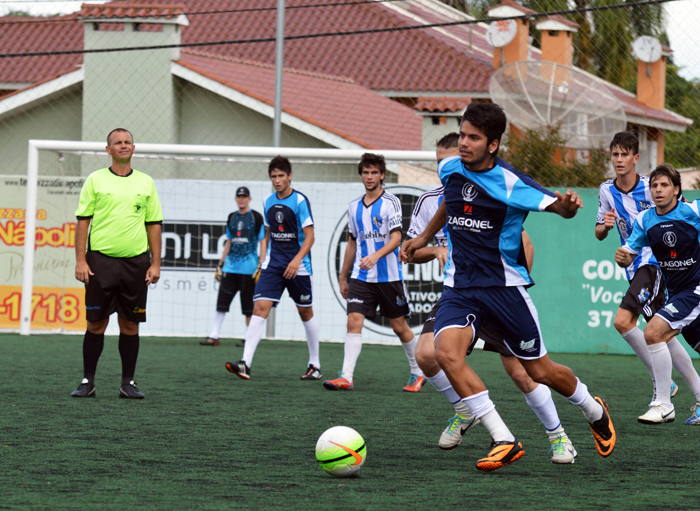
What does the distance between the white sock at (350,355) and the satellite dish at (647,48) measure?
491 inches

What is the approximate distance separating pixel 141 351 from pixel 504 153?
19.9 feet

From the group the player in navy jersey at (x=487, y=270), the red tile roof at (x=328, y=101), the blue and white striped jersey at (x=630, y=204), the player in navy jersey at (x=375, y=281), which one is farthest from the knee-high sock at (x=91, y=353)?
the red tile roof at (x=328, y=101)

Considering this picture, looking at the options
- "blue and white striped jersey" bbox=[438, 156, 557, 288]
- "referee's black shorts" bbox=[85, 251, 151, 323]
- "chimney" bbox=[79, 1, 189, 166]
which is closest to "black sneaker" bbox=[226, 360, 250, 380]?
"referee's black shorts" bbox=[85, 251, 151, 323]

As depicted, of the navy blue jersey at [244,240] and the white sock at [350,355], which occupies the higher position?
the navy blue jersey at [244,240]

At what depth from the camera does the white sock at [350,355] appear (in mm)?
7793

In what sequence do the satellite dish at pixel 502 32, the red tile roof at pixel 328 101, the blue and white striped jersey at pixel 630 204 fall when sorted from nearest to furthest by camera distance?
the blue and white striped jersey at pixel 630 204 → the red tile roof at pixel 328 101 → the satellite dish at pixel 502 32

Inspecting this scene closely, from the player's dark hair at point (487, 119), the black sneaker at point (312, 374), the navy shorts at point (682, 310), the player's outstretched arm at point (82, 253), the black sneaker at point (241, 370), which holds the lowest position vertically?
the black sneaker at point (312, 374)

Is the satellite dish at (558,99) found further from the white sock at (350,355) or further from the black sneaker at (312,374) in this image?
the white sock at (350,355)

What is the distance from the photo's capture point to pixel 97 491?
371 cm

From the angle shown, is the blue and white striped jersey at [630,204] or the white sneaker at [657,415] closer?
the white sneaker at [657,415]

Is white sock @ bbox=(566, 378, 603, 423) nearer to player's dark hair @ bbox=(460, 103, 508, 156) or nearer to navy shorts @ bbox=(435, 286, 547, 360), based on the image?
navy shorts @ bbox=(435, 286, 547, 360)

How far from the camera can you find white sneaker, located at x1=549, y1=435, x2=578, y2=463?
458cm

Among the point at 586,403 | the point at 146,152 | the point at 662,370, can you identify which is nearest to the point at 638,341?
the point at 662,370

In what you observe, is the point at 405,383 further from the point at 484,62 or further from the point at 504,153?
the point at 484,62
